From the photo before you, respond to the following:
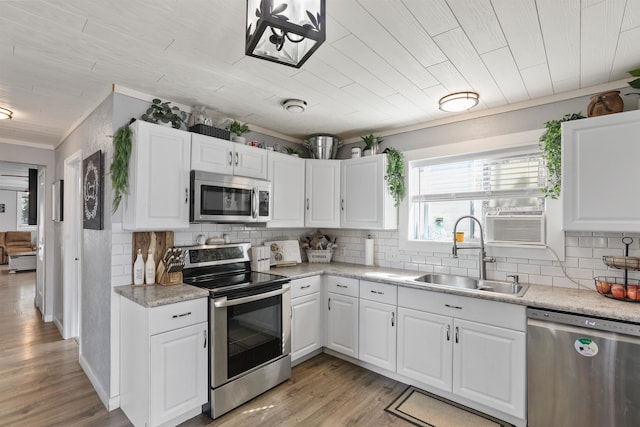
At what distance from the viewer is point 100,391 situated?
2562mm

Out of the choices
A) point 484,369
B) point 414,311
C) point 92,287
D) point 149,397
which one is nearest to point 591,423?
point 484,369

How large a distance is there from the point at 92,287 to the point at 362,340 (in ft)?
8.04

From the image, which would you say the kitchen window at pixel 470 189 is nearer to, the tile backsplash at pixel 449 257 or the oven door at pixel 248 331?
the tile backsplash at pixel 449 257

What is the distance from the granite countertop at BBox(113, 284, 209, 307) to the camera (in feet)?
6.77

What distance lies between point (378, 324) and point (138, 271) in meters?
2.03

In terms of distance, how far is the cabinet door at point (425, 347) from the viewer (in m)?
2.46

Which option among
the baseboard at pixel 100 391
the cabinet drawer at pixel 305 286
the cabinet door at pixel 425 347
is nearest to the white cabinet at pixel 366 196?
the cabinet drawer at pixel 305 286

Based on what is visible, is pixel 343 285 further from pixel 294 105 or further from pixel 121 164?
pixel 121 164

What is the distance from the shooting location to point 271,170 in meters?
3.30

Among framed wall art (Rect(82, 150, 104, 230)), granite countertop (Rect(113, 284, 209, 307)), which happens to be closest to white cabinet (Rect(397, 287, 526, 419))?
granite countertop (Rect(113, 284, 209, 307))

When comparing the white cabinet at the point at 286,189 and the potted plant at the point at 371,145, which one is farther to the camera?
the potted plant at the point at 371,145

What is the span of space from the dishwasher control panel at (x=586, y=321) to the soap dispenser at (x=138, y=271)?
9.13 ft

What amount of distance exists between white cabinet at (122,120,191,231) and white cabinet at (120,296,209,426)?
62 centimetres

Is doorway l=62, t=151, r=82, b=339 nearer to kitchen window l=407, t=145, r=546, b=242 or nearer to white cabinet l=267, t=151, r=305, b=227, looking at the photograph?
white cabinet l=267, t=151, r=305, b=227
